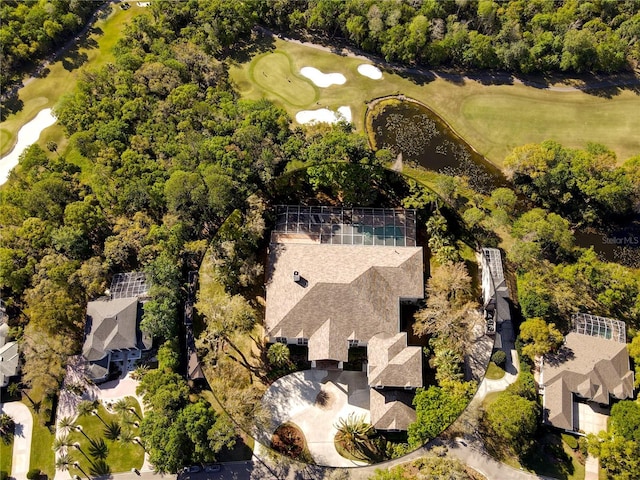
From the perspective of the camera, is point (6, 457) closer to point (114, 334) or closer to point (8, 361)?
point (8, 361)

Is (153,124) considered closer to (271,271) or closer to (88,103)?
(88,103)

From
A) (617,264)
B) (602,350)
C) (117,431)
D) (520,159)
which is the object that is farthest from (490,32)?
(117,431)

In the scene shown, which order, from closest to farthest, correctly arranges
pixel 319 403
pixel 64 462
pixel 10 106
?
pixel 64 462 → pixel 319 403 → pixel 10 106

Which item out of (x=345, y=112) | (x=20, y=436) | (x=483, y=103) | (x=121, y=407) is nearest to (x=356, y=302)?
(x=121, y=407)

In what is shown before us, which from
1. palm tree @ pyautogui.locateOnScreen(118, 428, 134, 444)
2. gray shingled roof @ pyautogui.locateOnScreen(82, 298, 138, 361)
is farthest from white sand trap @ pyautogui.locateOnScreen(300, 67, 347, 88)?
palm tree @ pyautogui.locateOnScreen(118, 428, 134, 444)

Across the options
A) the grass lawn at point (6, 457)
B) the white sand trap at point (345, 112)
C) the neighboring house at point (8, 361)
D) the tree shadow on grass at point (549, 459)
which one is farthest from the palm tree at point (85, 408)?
the white sand trap at point (345, 112)

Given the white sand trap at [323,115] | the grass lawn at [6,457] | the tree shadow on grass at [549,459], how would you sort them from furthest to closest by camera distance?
the white sand trap at [323,115]
the grass lawn at [6,457]
the tree shadow on grass at [549,459]

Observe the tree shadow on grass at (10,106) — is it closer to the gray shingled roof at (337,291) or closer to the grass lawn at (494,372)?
the gray shingled roof at (337,291)
